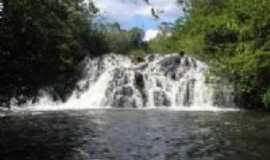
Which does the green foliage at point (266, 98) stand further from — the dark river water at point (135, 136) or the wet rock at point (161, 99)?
the wet rock at point (161, 99)

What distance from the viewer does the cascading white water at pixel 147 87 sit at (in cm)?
3606

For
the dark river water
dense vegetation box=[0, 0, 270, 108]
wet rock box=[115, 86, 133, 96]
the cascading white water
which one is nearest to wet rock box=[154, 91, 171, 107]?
the cascading white water

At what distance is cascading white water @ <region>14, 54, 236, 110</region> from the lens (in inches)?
1420

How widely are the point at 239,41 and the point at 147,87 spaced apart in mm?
8546

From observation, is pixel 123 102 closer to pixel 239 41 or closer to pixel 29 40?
pixel 239 41

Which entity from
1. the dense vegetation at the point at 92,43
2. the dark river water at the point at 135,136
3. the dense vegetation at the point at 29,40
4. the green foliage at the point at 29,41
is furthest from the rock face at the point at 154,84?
the green foliage at the point at 29,41

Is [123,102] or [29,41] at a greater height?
[29,41]

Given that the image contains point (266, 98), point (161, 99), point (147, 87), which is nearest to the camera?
point (266, 98)

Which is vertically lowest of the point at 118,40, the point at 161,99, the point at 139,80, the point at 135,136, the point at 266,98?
the point at 135,136

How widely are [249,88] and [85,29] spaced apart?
61.2 ft

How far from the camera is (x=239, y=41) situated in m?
31.4

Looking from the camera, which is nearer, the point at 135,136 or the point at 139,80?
the point at 135,136

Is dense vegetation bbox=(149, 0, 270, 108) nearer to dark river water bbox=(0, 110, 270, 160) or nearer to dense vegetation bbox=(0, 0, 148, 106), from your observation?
dark river water bbox=(0, 110, 270, 160)

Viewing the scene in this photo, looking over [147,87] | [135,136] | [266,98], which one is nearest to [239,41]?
[266,98]
